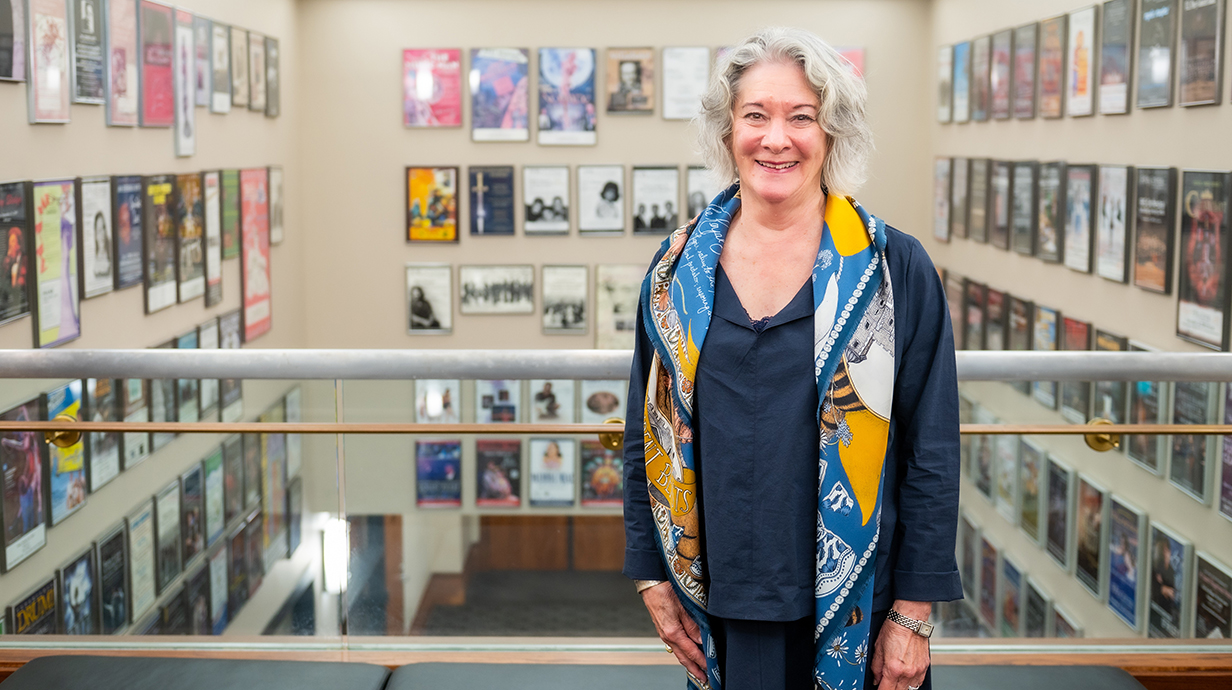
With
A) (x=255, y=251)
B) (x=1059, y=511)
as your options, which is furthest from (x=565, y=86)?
(x=1059, y=511)

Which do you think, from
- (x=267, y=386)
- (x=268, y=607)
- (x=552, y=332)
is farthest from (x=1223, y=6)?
(x=552, y=332)

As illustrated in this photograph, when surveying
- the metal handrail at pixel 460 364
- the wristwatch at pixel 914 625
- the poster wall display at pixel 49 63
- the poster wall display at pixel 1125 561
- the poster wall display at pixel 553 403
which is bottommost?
the poster wall display at pixel 1125 561

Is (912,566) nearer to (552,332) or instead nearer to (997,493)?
(997,493)

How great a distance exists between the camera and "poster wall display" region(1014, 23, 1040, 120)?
16.1ft

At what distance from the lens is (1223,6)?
332cm

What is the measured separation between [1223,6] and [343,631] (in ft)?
10.4

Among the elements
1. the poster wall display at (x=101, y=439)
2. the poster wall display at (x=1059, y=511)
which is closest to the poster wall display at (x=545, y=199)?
the poster wall display at (x=101, y=439)

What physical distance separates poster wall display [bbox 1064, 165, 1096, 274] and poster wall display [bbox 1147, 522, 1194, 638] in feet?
5.11

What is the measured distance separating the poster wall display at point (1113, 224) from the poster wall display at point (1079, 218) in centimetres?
5

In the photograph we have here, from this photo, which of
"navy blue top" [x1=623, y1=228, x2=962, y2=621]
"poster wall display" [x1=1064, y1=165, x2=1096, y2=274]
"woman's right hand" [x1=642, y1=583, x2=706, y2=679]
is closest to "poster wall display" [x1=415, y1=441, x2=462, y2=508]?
"woman's right hand" [x1=642, y1=583, x2=706, y2=679]

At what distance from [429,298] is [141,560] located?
3.93 meters

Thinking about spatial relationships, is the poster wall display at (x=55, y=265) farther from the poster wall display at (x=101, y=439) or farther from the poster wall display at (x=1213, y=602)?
the poster wall display at (x=1213, y=602)

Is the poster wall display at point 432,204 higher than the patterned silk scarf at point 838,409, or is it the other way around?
the poster wall display at point 432,204

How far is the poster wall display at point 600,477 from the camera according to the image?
308 centimetres
